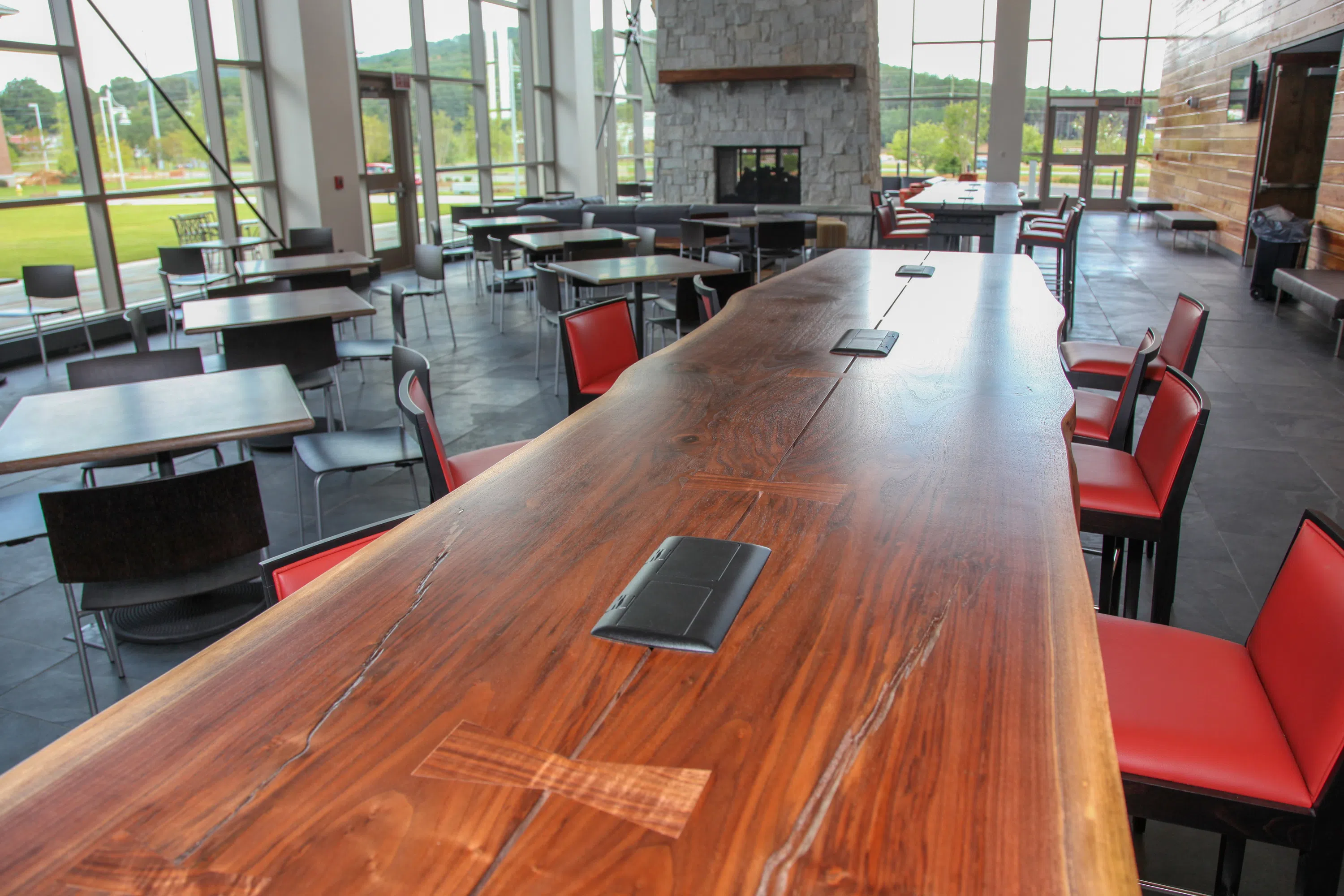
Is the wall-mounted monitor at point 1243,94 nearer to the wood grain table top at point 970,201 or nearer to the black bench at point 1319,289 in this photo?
the wood grain table top at point 970,201

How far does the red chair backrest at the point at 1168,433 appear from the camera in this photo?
1.91 meters

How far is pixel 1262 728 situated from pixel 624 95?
15217 mm

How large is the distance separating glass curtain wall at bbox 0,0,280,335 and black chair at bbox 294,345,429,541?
4569mm

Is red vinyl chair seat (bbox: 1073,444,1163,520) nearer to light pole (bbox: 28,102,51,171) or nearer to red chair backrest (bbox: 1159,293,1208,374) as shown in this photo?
red chair backrest (bbox: 1159,293,1208,374)

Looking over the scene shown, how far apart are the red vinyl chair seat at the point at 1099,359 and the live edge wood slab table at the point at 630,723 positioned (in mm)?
2018

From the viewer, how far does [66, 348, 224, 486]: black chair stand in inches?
121

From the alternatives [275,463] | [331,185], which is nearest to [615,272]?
[275,463]

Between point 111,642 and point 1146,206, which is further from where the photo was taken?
point 1146,206

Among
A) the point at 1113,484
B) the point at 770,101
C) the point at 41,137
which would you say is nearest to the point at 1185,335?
the point at 1113,484

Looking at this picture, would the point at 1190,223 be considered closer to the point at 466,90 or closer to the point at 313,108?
the point at 466,90

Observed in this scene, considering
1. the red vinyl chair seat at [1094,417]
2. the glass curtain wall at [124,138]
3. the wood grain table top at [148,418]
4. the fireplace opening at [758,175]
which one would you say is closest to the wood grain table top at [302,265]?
the glass curtain wall at [124,138]

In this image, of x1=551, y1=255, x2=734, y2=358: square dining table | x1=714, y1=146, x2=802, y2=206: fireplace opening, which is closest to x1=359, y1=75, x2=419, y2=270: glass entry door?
x1=714, y1=146, x2=802, y2=206: fireplace opening

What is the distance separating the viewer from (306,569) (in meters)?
1.31

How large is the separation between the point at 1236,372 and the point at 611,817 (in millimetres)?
5850
